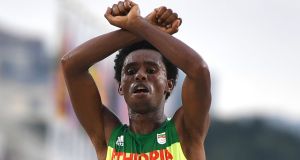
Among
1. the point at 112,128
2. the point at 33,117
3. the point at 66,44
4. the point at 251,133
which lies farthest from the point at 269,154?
the point at 112,128

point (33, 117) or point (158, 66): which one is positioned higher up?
point (158, 66)

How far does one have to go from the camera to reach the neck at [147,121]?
374 inches

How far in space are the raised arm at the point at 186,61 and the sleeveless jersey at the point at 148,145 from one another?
0.92ft

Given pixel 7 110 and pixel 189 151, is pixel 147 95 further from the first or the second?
pixel 7 110

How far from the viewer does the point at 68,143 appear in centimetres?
2295

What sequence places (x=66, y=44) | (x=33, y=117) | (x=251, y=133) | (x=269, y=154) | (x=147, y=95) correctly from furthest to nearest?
(x=33, y=117) < (x=251, y=133) < (x=269, y=154) < (x=66, y=44) < (x=147, y=95)

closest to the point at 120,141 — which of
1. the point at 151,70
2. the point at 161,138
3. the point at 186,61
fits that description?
the point at 161,138

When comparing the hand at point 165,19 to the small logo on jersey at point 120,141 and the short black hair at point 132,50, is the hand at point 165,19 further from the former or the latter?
the small logo on jersey at point 120,141

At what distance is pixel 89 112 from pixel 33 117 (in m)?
83.4

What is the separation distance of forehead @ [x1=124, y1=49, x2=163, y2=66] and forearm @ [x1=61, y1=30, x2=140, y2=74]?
0.50 feet

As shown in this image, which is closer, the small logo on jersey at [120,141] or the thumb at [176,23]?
the thumb at [176,23]

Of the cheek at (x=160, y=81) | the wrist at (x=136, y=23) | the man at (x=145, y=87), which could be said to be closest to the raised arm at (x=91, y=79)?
the man at (x=145, y=87)

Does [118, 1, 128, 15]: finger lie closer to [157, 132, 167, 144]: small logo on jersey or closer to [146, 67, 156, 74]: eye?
[146, 67, 156, 74]: eye

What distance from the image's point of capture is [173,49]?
9062mm
